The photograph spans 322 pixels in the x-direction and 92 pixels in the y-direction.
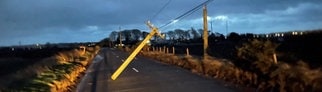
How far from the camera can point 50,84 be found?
2075 cm

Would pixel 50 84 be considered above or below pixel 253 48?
below

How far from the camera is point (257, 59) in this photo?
18344 millimetres

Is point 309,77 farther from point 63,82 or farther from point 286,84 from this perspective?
point 63,82

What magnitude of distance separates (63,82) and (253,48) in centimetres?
827

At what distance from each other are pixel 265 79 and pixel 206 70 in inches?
346

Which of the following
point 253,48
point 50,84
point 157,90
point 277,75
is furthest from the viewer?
point 50,84

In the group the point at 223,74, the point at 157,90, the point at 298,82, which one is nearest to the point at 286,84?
the point at 298,82

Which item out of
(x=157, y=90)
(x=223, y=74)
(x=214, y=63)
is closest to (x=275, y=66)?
(x=157, y=90)

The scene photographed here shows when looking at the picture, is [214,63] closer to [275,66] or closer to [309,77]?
[275,66]

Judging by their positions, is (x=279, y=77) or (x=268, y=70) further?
(x=268, y=70)

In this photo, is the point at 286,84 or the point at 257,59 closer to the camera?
the point at 286,84

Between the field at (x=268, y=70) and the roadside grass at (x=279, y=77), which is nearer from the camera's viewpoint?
the roadside grass at (x=279, y=77)

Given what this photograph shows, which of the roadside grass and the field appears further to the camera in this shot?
the field

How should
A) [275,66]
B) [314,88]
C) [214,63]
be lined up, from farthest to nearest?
[214,63] < [275,66] < [314,88]
